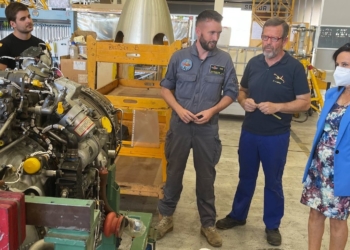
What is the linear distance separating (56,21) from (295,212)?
3430 millimetres

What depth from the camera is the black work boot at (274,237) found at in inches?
103

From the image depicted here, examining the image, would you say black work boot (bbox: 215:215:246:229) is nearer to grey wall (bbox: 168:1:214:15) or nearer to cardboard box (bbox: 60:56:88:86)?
cardboard box (bbox: 60:56:88:86)

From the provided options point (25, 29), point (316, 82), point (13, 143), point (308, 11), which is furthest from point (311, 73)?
point (308, 11)

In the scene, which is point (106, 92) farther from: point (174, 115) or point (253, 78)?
point (253, 78)

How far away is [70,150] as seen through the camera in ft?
4.39

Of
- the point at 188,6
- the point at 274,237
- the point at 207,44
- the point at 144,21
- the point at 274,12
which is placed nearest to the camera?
the point at 207,44

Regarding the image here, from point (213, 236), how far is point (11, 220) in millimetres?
1899

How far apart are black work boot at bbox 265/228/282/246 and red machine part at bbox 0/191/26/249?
6.87 feet

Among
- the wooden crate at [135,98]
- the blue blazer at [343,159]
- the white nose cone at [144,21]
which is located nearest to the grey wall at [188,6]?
the white nose cone at [144,21]

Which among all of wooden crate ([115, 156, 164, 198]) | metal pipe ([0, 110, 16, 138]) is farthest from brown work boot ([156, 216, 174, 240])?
metal pipe ([0, 110, 16, 138])

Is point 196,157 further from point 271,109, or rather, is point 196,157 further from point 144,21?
point 144,21

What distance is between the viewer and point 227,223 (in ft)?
9.22

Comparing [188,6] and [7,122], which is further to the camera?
[188,6]

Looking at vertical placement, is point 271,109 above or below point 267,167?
above
